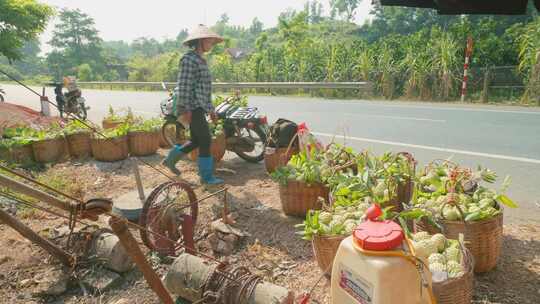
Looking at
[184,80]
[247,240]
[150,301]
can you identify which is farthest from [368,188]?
[184,80]

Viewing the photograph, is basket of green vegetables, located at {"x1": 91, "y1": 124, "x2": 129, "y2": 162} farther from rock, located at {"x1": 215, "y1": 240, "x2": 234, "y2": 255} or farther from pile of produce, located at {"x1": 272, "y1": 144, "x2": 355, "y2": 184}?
rock, located at {"x1": 215, "y1": 240, "x2": 234, "y2": 255}

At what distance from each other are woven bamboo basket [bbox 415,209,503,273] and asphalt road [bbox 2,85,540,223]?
51.9 inches

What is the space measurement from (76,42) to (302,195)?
8268 cm

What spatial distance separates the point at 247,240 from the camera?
372 centimetres

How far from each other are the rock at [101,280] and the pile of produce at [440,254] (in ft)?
7.43

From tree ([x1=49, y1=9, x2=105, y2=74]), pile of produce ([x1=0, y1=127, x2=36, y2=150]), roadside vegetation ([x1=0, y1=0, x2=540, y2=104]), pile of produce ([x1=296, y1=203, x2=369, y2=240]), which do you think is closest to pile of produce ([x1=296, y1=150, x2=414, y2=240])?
pile of produce ([x1=296, y1=203, x2=369, y2=240])

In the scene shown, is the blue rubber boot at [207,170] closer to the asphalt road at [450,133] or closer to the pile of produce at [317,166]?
the pile of produce at [317,166]

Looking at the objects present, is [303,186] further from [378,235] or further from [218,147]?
[218,147]

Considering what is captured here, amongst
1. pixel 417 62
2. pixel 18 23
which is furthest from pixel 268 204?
pixel 18 23

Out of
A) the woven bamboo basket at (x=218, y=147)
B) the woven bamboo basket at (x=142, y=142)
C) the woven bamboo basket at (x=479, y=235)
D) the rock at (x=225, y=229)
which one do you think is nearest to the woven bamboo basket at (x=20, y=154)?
the woven bamboo basket at (x=142, y=142)

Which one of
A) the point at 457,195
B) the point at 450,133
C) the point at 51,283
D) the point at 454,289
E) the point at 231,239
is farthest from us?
the point at 450,133

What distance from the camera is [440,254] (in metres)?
2.36

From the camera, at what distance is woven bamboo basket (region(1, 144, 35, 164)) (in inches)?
241

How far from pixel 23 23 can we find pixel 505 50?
17.2 m
